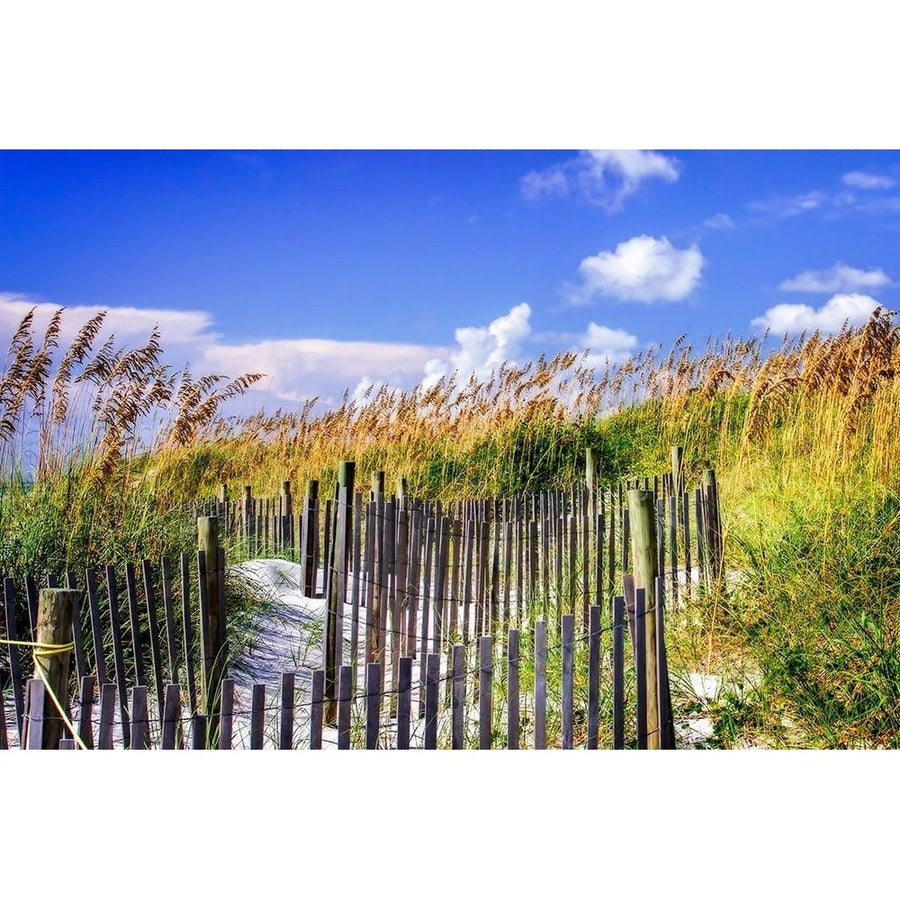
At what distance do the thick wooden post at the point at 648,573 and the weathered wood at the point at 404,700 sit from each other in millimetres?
525

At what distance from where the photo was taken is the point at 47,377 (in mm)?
3586

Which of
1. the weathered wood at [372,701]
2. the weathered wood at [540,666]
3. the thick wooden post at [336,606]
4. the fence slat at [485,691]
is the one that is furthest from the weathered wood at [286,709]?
the thick wooden post at [336,606]

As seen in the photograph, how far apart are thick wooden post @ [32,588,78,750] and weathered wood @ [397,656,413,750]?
2.18 ft

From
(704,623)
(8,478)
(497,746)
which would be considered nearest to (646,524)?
(497,746)

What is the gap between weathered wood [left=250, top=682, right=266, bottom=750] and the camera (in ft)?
6.07

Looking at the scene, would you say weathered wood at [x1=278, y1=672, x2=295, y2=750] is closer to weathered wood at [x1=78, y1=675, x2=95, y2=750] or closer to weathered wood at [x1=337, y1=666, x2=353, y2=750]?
weathered wood at [x1=337, y1=666, x2=353, y2=750]

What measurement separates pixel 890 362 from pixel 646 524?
2596 millimetres

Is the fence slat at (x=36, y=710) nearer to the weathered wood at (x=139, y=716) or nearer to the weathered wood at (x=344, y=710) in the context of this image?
the weathered wood at (x=139, y=716)

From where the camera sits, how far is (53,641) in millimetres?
1766

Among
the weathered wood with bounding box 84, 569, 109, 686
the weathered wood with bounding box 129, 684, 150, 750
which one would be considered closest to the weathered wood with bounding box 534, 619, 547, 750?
the weathered wood with bounding box 129, 684, 150, 750

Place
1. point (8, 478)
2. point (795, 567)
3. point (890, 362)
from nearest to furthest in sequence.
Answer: point (795, 567) < point (8, 478) < point (890, 362)

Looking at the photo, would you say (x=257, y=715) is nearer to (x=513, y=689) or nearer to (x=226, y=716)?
(x=226, y=716)

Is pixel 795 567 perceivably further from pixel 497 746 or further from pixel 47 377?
pixel 47 377

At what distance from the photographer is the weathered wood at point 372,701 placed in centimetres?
184
